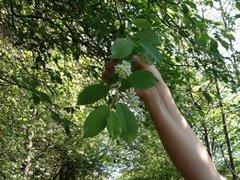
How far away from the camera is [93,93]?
Result: 1133 mm

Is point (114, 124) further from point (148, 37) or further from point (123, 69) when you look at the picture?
point (148, 37)

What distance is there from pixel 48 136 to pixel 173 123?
541 inches

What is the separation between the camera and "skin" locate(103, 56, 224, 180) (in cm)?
133

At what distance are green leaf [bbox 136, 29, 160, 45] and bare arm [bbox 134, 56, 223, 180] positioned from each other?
0.24 feet

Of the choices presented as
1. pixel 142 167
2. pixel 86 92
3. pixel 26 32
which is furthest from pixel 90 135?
pixel 142 167

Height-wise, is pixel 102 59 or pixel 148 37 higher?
pixel 102 59

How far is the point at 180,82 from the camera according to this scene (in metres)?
4.27

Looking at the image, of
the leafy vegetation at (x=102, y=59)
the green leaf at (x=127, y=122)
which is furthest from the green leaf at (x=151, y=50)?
the green leaf at (x=127, y=122)

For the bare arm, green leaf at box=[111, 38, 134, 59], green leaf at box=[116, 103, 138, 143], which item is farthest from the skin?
green leaf at box=[116, 103, 138, 143]

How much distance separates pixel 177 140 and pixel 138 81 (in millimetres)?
297

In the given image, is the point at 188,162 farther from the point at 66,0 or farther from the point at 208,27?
the point at 66,0

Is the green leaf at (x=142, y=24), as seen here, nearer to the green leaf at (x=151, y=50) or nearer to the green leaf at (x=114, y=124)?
the green leaf at (x=151, y=50)

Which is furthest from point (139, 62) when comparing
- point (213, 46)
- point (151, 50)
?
point (213, 46)

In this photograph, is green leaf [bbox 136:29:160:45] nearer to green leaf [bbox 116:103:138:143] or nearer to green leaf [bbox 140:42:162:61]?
green leaf [bbox 140:42:162:61]
